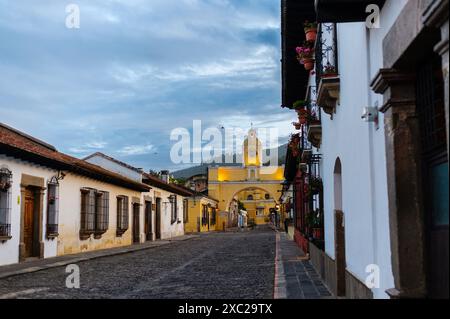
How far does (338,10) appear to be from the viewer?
186 inches

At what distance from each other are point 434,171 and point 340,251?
4.15 meters

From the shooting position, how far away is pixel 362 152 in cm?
562

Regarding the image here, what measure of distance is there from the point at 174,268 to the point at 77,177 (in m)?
7.30

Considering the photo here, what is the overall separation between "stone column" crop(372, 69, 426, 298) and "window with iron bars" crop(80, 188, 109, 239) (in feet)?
55.5

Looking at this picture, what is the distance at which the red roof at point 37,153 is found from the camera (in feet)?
46.5

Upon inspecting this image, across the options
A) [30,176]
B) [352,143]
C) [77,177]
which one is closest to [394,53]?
[352,143]

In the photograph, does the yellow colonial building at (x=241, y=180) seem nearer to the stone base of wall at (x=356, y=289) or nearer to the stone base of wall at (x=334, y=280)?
the stone base of wall at (x=334, y=280)

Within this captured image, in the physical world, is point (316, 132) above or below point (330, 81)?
below

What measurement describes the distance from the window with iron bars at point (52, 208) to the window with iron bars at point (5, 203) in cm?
270

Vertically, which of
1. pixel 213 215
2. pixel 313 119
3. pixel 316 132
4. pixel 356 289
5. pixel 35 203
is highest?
pixel 313 119

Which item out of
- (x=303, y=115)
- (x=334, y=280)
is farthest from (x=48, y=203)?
(x=334, y=280)

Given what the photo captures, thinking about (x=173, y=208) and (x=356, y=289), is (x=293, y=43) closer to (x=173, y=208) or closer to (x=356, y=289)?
(x=356, y=289)

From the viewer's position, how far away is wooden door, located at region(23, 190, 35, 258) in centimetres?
1597

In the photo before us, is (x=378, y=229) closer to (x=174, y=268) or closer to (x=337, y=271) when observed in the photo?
(x=337, y=271)
